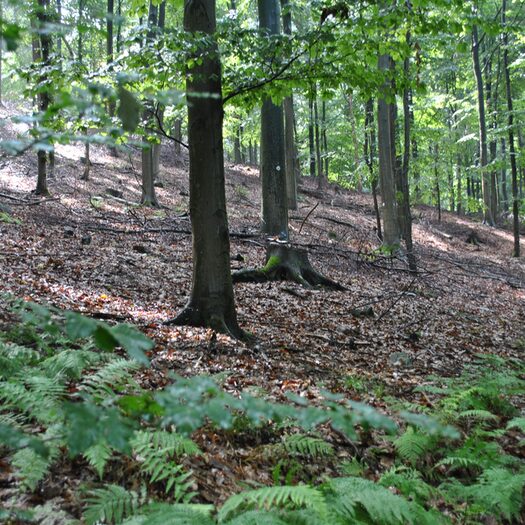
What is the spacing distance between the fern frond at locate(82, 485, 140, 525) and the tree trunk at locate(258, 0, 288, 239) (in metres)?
7.86

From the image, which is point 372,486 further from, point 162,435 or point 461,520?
point 162,435

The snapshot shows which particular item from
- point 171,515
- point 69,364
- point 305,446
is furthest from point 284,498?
point 69,364

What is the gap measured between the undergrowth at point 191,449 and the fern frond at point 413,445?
1 centimetres

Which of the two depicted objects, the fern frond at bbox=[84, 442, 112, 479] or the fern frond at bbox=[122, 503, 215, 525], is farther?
the fern frond at bbox=[84, 442, 112, 479]

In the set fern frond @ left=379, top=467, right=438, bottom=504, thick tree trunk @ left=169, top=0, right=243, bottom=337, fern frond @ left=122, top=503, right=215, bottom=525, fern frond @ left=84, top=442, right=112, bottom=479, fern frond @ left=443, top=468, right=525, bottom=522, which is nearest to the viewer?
fern frond @ left=122, top=503, right=215, bottom=525

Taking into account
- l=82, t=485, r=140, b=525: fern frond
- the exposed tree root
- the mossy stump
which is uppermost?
the mossy stump

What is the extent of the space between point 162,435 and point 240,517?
896 millimetres

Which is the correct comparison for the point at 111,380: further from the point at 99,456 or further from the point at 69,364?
the point at 99,456

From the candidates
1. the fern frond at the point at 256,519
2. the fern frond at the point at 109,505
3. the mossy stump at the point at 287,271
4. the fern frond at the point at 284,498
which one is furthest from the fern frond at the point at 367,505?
the mossy stump at the point at 287,271

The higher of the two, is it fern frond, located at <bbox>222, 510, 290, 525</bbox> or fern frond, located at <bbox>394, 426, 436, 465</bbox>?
fern frond, located at <bbox>222, 510, 290, 525</bbox>

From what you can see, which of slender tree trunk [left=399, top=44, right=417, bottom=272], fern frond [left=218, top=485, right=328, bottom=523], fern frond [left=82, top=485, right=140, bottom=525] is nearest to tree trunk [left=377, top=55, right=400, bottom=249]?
slender tree trunk [left=399, top=44, right=417, bottom=272]

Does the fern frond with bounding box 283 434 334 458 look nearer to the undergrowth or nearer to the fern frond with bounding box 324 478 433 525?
the undergrowth

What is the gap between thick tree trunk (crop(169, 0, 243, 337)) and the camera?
5902mm

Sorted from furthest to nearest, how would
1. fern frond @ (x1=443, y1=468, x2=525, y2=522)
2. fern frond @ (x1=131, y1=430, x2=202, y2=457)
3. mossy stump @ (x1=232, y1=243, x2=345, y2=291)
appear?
mossy stump @ (x1=232, y1=243, x2=345, y2=291) → fern frond @ (x1=443, y1=468, x2=525, y2=522) → fern frond @ (x1=131, y1=430, x2=202, y2=457)
